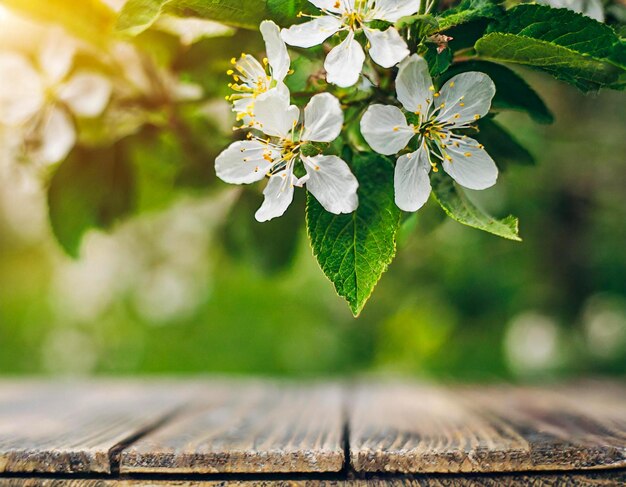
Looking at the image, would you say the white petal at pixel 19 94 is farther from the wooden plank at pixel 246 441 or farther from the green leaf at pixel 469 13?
the green leaf at pixel 469 13

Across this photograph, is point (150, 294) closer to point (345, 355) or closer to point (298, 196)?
point (345, 355)

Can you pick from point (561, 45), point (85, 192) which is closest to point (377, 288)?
point (85, 192)

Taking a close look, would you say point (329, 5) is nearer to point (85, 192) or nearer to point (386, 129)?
point (386, 129)

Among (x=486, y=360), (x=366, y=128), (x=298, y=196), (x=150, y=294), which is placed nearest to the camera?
(x=366, y=128)

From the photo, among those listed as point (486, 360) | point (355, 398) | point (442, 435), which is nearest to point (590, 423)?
point (442, 435)

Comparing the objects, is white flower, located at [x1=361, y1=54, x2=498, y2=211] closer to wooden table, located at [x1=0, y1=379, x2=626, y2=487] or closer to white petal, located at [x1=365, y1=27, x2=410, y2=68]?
white petal, located at [x1=365, y1=27, x2=410, y2=68]

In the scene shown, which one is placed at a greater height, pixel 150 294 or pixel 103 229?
pixel 103 229
